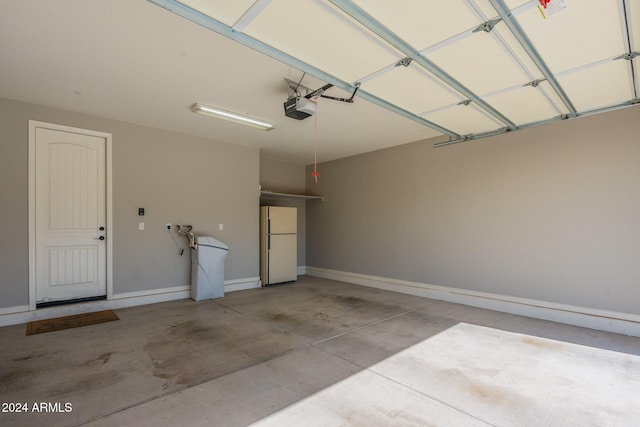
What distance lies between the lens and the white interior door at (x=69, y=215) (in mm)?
4223

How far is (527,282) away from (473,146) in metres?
2.25

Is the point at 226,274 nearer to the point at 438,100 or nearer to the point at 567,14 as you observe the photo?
the point at 438,100

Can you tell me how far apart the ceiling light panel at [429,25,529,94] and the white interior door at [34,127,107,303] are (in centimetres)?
495

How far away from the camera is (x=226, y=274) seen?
19.5ft

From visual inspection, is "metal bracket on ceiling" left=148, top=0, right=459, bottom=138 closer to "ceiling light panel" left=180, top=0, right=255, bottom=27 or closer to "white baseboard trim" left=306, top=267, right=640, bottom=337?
"ceiling light panel" left=180, top=0, right=255, bottom=27

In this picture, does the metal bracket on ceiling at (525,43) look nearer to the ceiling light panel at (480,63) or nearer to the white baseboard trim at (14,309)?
the ceiling light panel at (480,63)

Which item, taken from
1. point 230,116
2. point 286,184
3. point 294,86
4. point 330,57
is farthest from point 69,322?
point 286,184

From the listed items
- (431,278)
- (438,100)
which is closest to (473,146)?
(438,100)

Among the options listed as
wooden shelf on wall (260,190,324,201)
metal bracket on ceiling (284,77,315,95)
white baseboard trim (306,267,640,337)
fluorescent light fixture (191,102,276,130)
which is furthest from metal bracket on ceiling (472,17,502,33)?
wooden shelf on wall (260,190,324,201)

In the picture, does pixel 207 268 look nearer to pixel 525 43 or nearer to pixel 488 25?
pixel 488 25

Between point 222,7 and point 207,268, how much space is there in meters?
4.24

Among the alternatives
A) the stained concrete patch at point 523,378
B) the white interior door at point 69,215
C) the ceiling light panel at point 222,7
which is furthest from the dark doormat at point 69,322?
the ceiling light panel at point 222,7

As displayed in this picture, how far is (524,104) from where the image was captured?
352cm

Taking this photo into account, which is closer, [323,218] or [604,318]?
[604,318]
